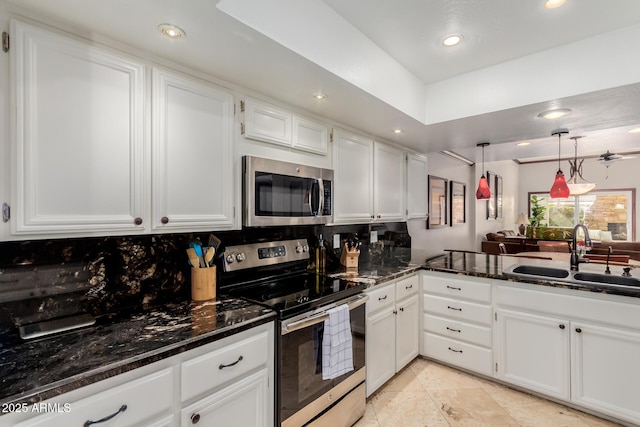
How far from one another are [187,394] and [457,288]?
2243mm

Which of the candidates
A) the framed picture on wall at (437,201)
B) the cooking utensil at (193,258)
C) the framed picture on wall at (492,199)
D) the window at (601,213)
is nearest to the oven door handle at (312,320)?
the cooking utensil at (193,258)

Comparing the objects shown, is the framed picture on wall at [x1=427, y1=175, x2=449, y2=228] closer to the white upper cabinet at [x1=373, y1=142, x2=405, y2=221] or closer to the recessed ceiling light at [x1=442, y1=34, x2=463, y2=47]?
the white upper cabinet at [x1=373, y1=142, x2=405, y2=221]

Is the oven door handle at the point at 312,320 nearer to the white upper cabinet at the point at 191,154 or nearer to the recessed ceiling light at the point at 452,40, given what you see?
the white upper cabinet at the point at 191,154

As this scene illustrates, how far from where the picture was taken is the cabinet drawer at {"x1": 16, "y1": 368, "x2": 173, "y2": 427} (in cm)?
89

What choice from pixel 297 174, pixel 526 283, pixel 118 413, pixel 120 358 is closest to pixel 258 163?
pixel 297 174

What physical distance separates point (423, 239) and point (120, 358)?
3792 mm

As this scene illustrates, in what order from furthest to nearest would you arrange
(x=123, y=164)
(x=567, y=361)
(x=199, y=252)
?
(x=567, y=361) → (x=199, y=252) → (x=123, y=164)

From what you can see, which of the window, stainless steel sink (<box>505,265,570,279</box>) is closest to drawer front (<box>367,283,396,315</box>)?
stainless steel sink (<box>505,265,570,279</box>)

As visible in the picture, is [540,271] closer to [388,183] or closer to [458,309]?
[458,309]

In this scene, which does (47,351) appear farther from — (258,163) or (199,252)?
(258,163)

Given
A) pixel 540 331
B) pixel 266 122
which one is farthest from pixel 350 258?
pixel 540 331

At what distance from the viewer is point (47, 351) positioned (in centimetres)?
107

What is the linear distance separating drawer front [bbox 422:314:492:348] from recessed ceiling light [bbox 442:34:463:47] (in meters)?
2.18

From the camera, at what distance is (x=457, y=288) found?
2613mm
